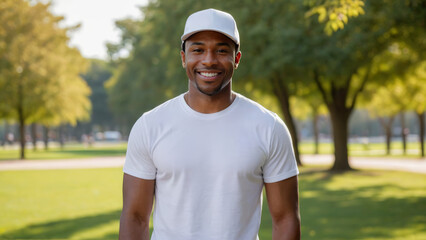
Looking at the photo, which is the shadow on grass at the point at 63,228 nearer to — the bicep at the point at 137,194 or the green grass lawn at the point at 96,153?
the bicep at the point at 137,194

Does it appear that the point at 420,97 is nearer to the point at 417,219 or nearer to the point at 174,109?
the point at 417,219

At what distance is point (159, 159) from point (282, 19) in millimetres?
20473

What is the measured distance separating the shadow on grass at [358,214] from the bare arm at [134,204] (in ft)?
24.1

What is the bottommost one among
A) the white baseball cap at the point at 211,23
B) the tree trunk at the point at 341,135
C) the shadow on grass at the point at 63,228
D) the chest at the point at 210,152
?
the shadow on grass at the point at 63,228

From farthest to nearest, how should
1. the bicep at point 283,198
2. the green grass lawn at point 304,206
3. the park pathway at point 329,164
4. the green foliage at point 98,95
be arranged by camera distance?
the green foliage at point 98,95 < the park pathway at point 329,164 < the green grass lawn at point 304,206 < the bicep at point 283,198

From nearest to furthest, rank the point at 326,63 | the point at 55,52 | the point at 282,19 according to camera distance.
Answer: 1. the point at 326,63
2. the point at 282,19
3. the point at 55,52

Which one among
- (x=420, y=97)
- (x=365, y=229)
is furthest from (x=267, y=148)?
(x=420, y=97)

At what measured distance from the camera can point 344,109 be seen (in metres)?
26.0

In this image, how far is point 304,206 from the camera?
14289 mm

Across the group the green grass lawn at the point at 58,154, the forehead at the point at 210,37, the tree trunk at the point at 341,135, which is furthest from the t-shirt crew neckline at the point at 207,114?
the green grass lawn at the point at 58,154

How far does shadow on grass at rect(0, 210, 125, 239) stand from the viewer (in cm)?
1031

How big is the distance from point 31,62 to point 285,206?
37.1m

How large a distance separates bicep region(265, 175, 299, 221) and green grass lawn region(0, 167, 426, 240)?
721cm

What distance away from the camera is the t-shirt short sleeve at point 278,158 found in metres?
2.77
